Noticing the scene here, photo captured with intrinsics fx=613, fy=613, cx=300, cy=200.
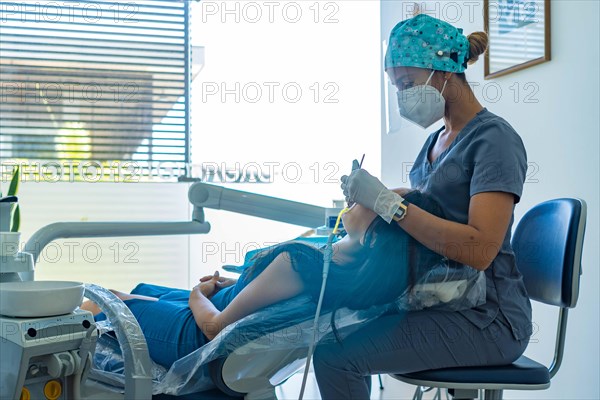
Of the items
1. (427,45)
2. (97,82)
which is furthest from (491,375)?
(97,82)

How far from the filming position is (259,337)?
4.07ft

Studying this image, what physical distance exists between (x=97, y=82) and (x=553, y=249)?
7.53 ft

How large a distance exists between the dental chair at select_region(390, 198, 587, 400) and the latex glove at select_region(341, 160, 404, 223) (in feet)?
1.10

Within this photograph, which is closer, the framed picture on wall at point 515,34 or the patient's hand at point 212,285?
the patient's hand at point 212,285

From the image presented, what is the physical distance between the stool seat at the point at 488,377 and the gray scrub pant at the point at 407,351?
1cm

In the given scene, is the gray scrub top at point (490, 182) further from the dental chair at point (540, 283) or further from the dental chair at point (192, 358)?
the dental chair at point (192, 358)

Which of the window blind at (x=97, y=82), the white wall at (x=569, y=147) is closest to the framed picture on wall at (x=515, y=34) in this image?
the white wall at (x=569, y=147)

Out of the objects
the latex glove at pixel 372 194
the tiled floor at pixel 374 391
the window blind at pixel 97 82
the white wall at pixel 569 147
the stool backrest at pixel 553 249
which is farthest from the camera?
the window blind at pixel 97 82

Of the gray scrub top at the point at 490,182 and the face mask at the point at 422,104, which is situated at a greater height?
the face mask at the point at 422,104

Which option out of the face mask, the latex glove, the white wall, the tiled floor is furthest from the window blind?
the latex glove

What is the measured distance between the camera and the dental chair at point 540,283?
1204 millimetres

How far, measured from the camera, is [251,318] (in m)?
1.24

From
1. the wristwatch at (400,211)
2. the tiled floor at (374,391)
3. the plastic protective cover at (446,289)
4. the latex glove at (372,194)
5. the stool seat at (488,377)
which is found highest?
the latex glove at (372,194)

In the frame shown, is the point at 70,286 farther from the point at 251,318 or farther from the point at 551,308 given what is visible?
the point at 551,308
